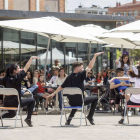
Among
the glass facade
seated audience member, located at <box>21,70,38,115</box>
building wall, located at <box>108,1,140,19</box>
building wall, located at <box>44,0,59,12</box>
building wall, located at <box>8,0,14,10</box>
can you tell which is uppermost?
building wall, located at <box>108,1,140,19</box>

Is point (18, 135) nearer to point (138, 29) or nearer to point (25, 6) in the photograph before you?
point (138, 29)

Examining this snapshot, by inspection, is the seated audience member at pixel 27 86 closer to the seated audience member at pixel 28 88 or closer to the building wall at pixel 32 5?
the seated audience member at pixel 28 88

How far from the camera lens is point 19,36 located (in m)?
24.0

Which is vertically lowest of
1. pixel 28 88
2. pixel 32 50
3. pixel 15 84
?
pixel 28 88

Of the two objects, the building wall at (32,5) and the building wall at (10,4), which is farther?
the building wall at (32,5)

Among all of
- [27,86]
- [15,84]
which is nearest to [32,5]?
[27,86]

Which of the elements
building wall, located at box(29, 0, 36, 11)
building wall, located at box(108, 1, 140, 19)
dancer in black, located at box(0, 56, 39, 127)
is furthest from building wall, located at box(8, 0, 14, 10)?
building wall, located at box(108, 1, 140, 19)

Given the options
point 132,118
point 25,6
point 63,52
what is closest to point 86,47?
point 63,52

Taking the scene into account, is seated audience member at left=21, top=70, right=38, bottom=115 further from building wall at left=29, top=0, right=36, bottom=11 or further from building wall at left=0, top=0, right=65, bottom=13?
building wall at left=29, top=0, right=36, bottom=11

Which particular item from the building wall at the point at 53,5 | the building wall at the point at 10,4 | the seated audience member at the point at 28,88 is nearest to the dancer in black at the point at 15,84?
the seated audience member at the point at 28,88

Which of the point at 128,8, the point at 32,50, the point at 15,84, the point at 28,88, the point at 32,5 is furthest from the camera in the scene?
the point at 128,8

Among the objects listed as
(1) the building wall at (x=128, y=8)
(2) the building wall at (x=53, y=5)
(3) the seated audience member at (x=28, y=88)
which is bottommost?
(3) the seated audience member at (x=28, y=88)

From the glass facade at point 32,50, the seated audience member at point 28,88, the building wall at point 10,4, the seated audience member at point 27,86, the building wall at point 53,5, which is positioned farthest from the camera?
the building wall at point 53,5

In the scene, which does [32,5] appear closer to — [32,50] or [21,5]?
[21,5]
